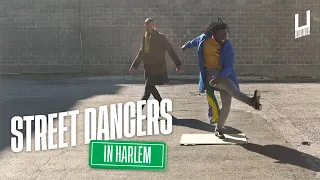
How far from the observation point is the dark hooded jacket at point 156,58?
27.8ft

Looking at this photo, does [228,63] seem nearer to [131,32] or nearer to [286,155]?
[286,155]

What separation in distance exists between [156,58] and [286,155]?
3.15 metres

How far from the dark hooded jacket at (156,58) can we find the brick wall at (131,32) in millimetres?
7757

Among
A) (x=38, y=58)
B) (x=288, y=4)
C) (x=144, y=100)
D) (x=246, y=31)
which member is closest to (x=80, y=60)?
(x=38, y=58)

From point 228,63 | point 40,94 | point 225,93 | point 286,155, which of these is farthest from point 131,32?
point 286,155

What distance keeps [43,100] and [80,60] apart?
6230 mm

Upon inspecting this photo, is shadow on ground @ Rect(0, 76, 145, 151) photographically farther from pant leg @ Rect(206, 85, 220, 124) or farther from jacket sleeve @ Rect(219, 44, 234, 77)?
jacket sleeve @ Rect(219, 44, 234, 77)

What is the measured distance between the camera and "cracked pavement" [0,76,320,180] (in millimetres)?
5379

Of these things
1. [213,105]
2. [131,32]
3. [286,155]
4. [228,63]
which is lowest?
[286,155]

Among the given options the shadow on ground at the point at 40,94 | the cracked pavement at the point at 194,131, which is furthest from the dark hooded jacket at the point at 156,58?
the shadow on ground at the point at 40,94

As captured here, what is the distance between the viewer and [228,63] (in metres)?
6.67

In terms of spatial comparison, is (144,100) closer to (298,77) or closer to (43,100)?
(43,100)

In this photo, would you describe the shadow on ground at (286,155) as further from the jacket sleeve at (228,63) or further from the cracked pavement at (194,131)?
the jacket sleeve at (228,63)

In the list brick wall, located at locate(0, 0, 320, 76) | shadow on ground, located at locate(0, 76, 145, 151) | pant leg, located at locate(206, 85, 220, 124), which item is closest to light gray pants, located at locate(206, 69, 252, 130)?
pant leg, located at locate(206, 85, 220, 124)
